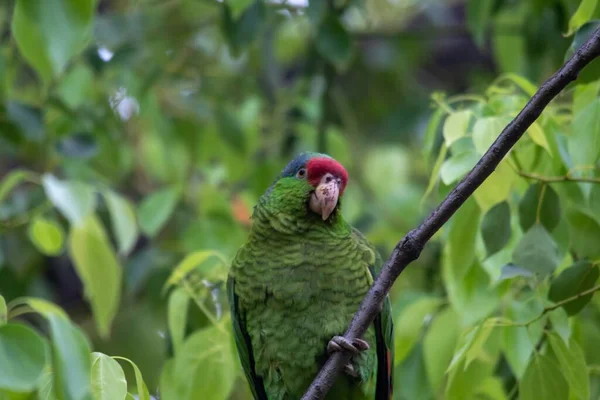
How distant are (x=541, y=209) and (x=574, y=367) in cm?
40

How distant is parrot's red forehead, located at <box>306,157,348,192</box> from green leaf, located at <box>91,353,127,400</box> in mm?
1068

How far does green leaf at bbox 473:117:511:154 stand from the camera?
186 cm

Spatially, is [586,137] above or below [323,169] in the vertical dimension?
above

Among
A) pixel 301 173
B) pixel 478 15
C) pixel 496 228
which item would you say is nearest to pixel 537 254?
pixel 496 228

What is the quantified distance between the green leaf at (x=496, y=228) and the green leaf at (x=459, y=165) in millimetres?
125

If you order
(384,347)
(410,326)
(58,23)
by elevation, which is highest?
(58,23)

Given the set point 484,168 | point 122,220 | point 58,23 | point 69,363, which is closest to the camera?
point 69,363

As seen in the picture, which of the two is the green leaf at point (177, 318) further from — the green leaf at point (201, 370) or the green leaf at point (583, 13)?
the green leaf at point (583, 13)

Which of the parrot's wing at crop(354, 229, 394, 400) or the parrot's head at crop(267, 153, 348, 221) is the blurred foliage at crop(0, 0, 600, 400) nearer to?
the parrot's wing at crop(354, 229, 394, 400)

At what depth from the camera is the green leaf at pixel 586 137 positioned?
1844 millimetres

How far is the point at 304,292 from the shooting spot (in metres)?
2.35

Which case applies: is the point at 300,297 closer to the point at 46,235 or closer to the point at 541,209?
the point at 541,209

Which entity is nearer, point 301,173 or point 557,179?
point 557,179

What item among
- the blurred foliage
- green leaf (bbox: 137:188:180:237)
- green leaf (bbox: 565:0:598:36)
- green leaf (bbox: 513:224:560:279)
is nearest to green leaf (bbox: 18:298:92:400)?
the blurred foliage
